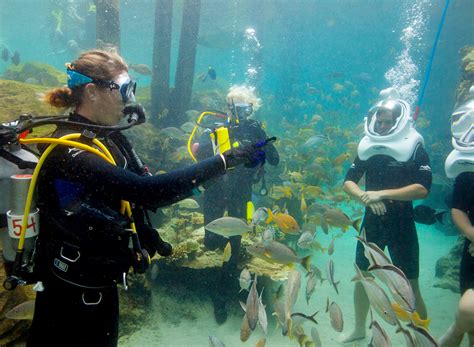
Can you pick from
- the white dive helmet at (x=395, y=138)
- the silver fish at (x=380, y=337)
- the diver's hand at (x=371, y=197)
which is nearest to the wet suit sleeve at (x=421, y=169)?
the white dive helmet at (x=395, y=138)

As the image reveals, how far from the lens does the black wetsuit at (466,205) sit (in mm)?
3078

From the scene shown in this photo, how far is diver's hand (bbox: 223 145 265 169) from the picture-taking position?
1.91 metres

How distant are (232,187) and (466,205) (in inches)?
139

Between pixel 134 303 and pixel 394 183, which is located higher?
pixel 394 183

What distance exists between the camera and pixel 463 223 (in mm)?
3135

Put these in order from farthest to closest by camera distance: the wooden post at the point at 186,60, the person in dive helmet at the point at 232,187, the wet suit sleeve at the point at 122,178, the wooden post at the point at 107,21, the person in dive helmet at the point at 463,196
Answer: the wooden post at the point at 186,60
the wooden post at the point at 107,21
the person in dive helmet at the point at 232,187
the person in dive helmet at the point at 463,196
the wet suit sleeve at the point at 122,178

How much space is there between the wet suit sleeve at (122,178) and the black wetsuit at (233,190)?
3248 mm

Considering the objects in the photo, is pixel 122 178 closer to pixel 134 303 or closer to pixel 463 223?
pixel 463 223

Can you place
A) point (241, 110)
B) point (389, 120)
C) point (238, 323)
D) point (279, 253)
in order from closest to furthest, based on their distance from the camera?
point (279, 253) → point (389, 120) → point (241, 110) → point (238, 323)

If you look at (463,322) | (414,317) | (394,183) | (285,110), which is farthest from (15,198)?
(285,110)

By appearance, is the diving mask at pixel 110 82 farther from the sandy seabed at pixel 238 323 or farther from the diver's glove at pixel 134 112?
the sandy seabed at pixel 238 323

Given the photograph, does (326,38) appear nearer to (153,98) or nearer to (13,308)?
(153,98)

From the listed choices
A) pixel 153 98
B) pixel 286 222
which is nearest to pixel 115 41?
pixel 153 98

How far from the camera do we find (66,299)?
1.94 metres
